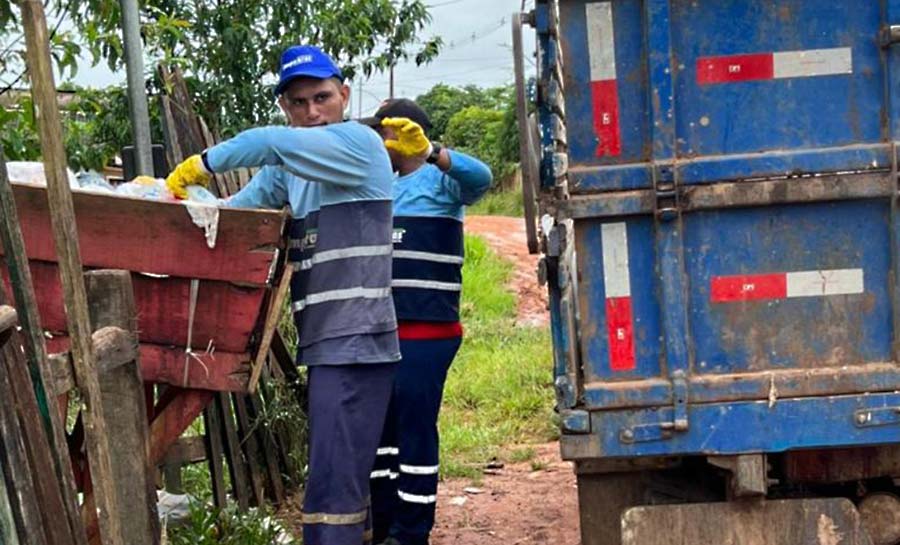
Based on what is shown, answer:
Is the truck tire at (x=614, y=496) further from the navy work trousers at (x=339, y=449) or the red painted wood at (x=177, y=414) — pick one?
the red painted wood at (x=177, y=414)

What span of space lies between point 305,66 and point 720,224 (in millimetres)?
1448

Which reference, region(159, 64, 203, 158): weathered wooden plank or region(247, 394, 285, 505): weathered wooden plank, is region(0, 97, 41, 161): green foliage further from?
region(247, 394, 285, 505): weathered wooden plank

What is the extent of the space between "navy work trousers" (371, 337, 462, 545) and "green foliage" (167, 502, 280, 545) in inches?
20.3

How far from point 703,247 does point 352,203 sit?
3.80 feet

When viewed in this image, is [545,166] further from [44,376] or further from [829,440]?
[44,376]

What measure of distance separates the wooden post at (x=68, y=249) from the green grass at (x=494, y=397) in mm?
4424

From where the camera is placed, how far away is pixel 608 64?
138 inches

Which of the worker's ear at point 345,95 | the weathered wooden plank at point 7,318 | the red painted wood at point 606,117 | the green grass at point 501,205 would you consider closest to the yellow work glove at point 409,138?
the worker's ear at point 345,95

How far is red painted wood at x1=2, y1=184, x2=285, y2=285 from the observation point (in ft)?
11.9

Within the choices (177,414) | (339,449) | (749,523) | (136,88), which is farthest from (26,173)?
(749,523)

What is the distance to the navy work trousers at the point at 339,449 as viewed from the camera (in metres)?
3.96

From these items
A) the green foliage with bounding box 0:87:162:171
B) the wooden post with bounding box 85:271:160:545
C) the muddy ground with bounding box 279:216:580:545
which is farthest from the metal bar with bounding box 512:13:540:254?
A: the muddy ground with bounding box 279:216:580:545

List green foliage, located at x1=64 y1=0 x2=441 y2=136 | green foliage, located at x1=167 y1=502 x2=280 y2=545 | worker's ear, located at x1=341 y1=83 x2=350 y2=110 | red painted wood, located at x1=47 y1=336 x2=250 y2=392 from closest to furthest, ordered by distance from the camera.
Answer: red painted wood, located at x1=47 y1=336 x2=250 y2=392
worker's ear, located at x1=341 y1=83 x2=350 y2=110
green foliage, located at x1=167 y1=502 x2=280 y2=545
green foliage, located at x1=64 y1=0 x2=441 y2=136

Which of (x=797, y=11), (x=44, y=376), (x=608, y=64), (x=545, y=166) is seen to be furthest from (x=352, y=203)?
(x=44, y=376)
